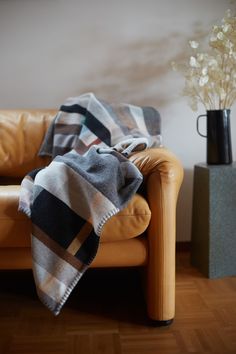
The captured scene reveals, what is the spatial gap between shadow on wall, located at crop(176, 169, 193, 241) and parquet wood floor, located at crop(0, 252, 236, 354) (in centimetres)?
38

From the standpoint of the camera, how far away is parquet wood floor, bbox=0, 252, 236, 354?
3.37 ft

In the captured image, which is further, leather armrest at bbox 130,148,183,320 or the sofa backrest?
the sofa backrest

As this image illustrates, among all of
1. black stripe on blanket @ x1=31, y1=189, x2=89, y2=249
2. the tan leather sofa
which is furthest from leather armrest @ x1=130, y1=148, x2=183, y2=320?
black stripe on blanket @ x1=31, y1=189, x2=89, y2=249

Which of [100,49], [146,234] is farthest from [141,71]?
[146,234]

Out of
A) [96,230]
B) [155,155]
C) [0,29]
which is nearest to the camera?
[96,230]

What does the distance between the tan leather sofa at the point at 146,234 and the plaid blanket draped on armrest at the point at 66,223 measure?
0.05m

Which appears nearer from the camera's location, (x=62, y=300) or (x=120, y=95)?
(x=62, y=300)

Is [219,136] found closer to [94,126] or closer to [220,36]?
[220,36]

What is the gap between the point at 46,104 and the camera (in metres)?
1.83

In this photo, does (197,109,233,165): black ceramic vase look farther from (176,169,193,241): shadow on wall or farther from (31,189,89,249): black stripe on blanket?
(31,189,89,249): black stripe on blanket

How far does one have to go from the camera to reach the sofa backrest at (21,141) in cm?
159

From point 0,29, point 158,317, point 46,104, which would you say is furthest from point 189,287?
point 0,29

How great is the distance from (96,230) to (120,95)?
1.02 meters

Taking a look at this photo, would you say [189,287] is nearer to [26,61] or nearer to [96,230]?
[96,230]
